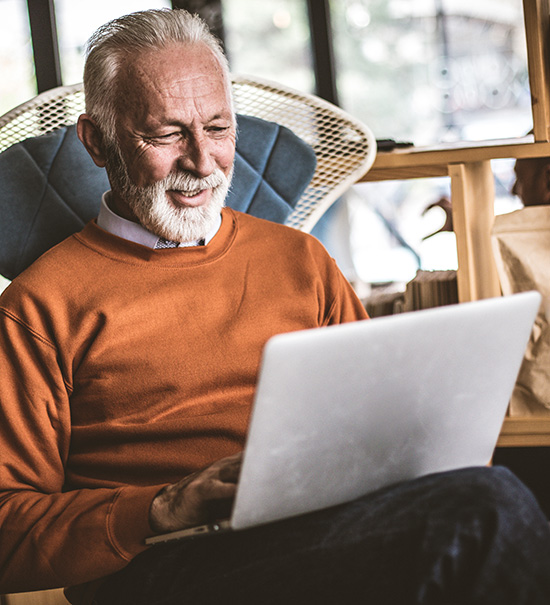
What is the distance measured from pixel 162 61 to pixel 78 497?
2.31ft

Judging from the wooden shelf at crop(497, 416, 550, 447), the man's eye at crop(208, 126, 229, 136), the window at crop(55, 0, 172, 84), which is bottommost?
the wooden shelf at crop(497, 416, 550, 447)

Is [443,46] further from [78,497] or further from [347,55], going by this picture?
[78,497]

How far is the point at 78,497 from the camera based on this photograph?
41.5 inches

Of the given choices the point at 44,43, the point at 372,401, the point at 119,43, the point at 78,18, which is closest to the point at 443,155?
the point at 119,43

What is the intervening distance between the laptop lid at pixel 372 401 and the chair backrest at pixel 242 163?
80 centimetres

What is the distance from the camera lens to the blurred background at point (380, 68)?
323 centimetres

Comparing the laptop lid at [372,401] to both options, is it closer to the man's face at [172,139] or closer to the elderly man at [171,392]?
the elderly man at [171,392]

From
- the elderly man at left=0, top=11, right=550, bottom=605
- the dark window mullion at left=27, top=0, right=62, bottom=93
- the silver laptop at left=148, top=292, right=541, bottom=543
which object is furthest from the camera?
the dark window mullion at left=27, top=0, right=62, bottom=93

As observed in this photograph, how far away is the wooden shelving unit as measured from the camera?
1.62 meters

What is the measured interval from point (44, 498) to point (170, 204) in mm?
517

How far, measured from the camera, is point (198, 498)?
93 centimetres

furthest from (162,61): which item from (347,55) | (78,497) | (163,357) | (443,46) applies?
(443,46)

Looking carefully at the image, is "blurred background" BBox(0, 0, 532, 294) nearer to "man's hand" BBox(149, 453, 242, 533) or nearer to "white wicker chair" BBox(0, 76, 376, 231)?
"white wicker chair" BBox(0, 76, 376, 231)

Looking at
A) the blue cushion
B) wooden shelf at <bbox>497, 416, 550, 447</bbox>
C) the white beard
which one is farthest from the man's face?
wooden shelf at <bbox>497, 416, 550, 447</bbox>
